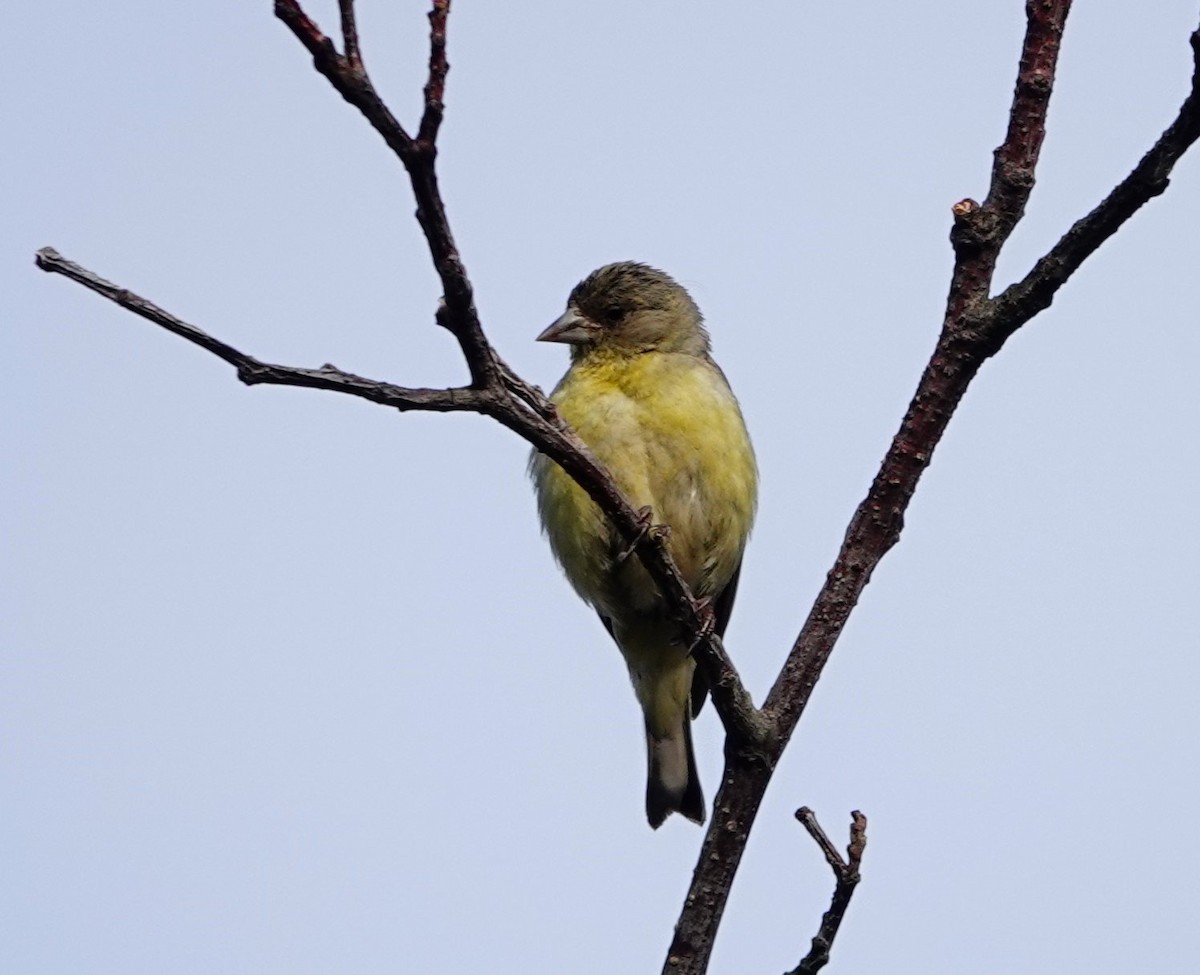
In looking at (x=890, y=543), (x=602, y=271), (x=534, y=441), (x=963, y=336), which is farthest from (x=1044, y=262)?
(x=602, y=271)

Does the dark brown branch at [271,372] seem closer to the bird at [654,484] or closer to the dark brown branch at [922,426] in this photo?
the dark brown branch at [922,426]

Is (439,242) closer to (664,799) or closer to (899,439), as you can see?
(899,439)

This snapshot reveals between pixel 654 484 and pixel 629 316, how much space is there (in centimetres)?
107

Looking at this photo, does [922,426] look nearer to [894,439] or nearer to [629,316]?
[894,439]

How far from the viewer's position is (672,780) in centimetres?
583

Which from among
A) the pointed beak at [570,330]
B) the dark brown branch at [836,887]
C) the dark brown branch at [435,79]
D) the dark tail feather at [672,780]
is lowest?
the dark brown branch at [836,887]

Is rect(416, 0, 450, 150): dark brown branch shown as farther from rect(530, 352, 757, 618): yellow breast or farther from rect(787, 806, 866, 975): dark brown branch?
rect(530, 352, 757, 618): yellow breast

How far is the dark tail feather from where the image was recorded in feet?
18.9

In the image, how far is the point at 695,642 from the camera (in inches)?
150

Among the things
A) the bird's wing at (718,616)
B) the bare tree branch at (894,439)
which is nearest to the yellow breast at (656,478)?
the bird's wing at (718,616)

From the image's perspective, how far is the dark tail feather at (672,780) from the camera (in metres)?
5.75

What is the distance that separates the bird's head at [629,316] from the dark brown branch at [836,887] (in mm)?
2819

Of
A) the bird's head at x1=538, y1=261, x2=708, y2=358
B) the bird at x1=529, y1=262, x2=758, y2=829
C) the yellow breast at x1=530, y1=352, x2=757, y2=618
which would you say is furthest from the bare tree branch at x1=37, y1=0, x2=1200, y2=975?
the bird's head at x1=538, y1=261, x2=708, y2=358

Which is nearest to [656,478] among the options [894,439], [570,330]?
[570,330]
